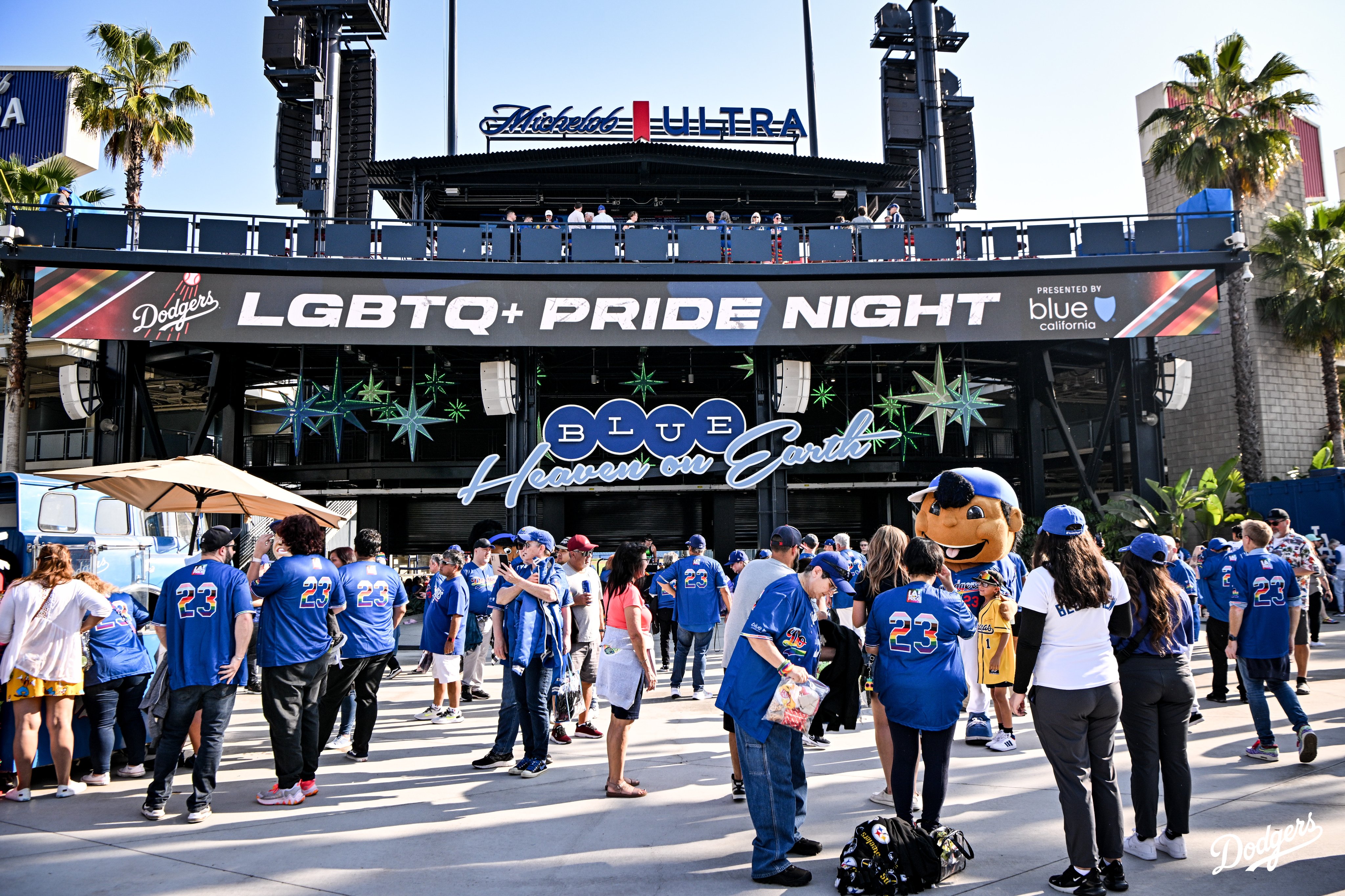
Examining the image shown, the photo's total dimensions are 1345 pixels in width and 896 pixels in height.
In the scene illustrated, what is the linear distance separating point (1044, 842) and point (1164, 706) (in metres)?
1.10

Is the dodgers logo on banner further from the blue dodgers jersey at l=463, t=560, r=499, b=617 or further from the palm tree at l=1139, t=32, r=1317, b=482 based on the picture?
the palm tree at l=1139, t=32, r=1317, b=482

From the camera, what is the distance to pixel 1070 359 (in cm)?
2350

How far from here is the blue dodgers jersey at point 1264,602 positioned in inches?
274

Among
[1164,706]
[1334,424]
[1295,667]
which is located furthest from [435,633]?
[1334,424]

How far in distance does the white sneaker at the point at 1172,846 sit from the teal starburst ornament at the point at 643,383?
16.0 metres

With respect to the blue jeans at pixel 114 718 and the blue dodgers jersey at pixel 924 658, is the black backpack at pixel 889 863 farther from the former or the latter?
the blue jeans at pixel 114 718

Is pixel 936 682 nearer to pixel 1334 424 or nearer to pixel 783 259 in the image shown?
pixel 783 259

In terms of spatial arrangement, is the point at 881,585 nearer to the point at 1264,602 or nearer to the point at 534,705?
the point at 534,705

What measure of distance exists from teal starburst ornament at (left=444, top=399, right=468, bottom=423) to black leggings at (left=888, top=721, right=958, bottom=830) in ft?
57.0

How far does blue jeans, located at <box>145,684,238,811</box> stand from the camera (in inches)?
243

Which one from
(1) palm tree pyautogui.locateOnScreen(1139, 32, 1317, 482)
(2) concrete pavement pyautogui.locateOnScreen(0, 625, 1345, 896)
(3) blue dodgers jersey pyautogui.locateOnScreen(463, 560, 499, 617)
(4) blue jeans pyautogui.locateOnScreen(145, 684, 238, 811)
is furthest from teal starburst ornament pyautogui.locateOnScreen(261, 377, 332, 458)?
(1) palm tree pyautogui.locateOnScreen(1139, 32, 1317, 482)

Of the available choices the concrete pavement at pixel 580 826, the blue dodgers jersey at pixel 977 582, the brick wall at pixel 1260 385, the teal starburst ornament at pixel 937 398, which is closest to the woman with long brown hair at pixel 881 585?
the concrete pavement at pixel 580 826

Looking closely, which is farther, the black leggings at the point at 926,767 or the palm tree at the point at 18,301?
the palm tree at the point at 18,301

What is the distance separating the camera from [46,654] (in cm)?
670
